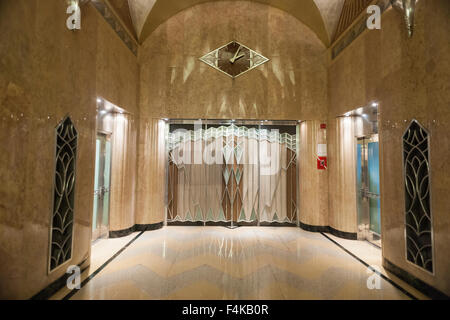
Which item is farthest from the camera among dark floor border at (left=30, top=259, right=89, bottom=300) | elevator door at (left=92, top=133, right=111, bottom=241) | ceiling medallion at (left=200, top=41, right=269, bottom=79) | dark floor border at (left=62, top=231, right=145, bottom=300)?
ceiling medallion at (left=200, top=41, right=269, bottom=79)

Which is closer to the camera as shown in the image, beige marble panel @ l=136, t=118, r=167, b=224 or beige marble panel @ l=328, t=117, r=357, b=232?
beige marble panel @ l=328, t=117, r=357, b=232

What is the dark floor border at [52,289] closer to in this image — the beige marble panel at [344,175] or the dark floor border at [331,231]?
the dark floor border at [331,231]

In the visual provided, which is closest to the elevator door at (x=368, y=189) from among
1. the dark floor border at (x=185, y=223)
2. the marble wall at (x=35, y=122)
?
the dark floor border at (x=185, y=223)

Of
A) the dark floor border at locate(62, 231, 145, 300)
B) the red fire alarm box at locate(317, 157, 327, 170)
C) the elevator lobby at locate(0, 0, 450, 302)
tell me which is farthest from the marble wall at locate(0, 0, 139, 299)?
the red fire alarm box at locate(317, 157, 327, 170)

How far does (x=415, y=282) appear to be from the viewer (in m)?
2.34

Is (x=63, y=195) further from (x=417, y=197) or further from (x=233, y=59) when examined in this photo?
(x=417, y=197)

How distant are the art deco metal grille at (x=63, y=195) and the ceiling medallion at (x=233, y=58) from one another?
3053 millimetres

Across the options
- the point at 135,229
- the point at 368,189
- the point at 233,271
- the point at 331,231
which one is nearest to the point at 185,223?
the point at 135,229

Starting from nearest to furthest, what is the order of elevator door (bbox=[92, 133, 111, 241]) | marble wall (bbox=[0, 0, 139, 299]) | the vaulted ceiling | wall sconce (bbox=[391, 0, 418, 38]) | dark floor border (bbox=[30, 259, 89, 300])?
marble wall (bbox=[0, 0, 139, 299]) < dark floor border (bbox=[30, 259, 89, 300]) < wall sconce (bbox=[391, 0, 418, 38]) < elevator door (bbox=[92, 133, 111, 241]) < the vaulted ceiling

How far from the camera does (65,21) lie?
7.59ft

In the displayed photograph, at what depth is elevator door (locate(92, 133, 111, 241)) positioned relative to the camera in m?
3.68

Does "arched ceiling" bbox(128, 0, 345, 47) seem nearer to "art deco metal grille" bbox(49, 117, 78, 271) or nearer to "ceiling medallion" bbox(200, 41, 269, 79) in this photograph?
"ceiling medallion" bbox(200, 41, 269, 79)

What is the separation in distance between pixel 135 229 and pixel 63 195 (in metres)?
2.16
